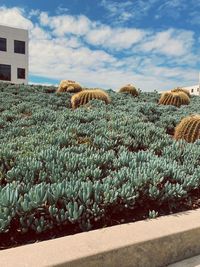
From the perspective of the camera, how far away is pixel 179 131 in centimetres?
782

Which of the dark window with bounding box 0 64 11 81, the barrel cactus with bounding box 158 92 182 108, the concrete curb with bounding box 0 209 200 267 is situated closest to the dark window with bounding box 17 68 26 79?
the dark window with bounding box 0 64 11 81

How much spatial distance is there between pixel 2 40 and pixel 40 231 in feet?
161

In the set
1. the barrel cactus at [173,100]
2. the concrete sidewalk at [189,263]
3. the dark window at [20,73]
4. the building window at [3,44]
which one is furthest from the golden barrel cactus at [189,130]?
the building window at [3,44]

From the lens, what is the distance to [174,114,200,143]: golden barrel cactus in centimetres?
764

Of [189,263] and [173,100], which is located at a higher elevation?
[173,100]

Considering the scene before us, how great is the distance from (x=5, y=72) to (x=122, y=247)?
156 feet

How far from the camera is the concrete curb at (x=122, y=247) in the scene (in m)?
2.72

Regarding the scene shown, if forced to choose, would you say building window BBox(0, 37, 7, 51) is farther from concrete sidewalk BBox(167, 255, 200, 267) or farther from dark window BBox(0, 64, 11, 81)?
concrete sidewalk BBox(167, 255, 200, 267)

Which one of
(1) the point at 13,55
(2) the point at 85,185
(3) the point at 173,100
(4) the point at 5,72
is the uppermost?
(1) the point at 13,55

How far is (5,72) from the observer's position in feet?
155

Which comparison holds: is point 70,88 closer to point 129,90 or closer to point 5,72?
point 129,90

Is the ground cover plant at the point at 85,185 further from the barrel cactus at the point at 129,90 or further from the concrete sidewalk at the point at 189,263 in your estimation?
the barrel cactus at the point at 129,90

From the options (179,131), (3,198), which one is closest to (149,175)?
(3,198)

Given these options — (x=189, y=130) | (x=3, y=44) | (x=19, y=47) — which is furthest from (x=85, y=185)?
(x=19, y=47)
